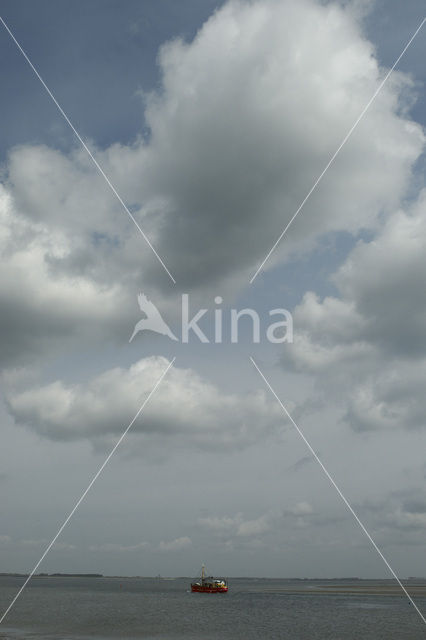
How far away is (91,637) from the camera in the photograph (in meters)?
58.0

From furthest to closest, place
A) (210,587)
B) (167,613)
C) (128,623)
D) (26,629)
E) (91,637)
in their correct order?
(210,587)
(167,613)
(128,623)
(26,629)
(91,637)

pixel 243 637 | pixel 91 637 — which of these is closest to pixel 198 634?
pixel 243 637

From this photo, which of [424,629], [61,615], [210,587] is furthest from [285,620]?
[210,587]

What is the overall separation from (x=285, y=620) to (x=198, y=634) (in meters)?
22.2

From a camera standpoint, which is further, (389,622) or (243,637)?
(389,622)

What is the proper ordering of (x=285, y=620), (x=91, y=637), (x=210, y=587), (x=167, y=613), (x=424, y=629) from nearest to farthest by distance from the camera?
(x=91, y=637), (x=424, y=629), (x=285, y=620), (x=167, y=613), (x=210, y=587)

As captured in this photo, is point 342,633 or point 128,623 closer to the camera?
point 342,633

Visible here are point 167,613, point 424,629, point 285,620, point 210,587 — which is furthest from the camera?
point 210,587

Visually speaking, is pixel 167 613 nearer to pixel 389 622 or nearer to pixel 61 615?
pixel 61 615

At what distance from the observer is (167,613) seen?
92.2m

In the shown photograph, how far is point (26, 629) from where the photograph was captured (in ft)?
205

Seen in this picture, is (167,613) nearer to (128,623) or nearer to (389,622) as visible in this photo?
(128,623)

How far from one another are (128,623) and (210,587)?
11238 centimetres

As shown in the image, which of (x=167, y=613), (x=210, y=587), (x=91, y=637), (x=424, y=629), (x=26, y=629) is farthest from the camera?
(x=210, y=587)
